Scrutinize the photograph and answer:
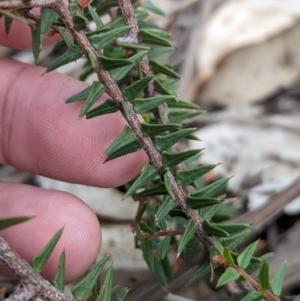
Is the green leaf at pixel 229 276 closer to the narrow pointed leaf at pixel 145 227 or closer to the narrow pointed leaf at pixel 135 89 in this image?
the narrow pointed leaf at pixel 145 227

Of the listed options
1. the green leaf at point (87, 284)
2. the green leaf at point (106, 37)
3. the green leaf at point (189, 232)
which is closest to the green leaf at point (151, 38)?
the green leaf at point (106, 37)

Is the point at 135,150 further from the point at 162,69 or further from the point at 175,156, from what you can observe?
the point at 162,69

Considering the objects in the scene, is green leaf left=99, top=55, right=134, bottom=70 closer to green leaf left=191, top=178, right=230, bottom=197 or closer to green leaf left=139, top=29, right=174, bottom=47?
green leaf left=139, top=29, right=174, bottom=47

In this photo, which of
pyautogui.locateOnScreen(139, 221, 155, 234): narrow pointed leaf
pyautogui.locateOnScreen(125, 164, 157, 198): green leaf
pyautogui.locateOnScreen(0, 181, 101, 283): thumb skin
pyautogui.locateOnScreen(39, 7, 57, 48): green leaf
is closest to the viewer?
pyautogui.locateOnScreen(39, 7, 57, 48): green leaf

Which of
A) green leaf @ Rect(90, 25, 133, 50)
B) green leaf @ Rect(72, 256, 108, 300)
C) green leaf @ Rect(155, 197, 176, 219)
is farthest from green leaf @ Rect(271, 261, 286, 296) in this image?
green leaf @ Rect(90, 25, 133, 50)

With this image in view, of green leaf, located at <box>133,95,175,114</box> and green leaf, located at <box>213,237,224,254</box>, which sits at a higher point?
green leaf, located at <box>133,95,175,114</box>

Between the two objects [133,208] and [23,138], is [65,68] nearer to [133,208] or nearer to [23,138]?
[133,208]
